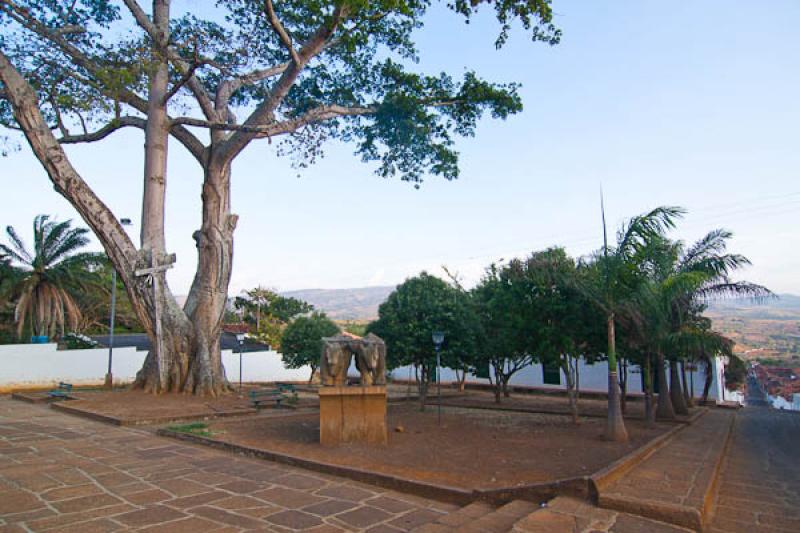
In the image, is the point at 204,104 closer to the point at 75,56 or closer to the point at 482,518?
the point at 75,56

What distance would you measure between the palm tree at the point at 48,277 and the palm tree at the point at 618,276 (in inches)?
852

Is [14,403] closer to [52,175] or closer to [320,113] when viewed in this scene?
[52,175]

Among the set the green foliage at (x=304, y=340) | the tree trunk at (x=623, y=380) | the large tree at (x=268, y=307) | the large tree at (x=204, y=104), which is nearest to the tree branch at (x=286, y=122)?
the large tree at (x=204, y=104)

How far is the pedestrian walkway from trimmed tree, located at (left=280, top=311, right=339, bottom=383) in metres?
16.9

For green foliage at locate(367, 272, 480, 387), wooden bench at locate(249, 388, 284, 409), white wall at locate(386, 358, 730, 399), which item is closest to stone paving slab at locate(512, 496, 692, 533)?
green foliage at locate(367, 272, 480, 387)

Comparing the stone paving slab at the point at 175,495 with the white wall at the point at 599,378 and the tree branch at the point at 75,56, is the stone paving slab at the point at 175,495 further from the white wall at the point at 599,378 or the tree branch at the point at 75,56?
the white wall at the point at 599,378

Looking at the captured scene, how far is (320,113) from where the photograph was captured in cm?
1578

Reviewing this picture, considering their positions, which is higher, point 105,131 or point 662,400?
point 105,131

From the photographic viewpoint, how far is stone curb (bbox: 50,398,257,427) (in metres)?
9.89

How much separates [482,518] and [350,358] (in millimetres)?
4347

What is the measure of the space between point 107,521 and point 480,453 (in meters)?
5.05

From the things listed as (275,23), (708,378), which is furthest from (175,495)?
(708,378)

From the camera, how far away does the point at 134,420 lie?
32.6 ft

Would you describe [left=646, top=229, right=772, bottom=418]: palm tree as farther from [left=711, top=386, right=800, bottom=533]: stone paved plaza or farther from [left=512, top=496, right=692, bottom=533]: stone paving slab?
[left=512, top=496, right=692, bottom=533]: stone paving slab
